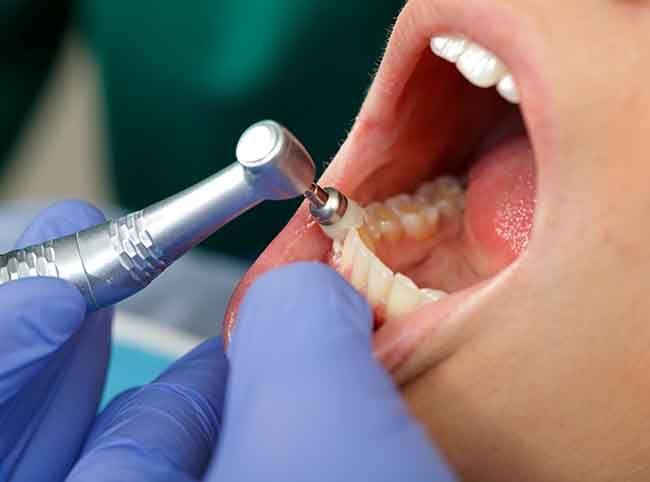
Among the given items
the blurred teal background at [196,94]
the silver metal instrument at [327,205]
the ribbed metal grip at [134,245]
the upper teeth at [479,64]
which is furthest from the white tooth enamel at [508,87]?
the blurred teal background at [196,94]

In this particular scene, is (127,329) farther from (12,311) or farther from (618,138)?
(618,138)

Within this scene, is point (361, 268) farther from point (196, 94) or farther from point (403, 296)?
point (196, 94)

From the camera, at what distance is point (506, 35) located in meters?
0.55

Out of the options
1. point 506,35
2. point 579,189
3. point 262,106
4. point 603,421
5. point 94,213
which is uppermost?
point 262,106

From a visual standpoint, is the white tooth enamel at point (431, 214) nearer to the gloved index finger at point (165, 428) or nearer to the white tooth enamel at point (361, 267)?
the white tooth enamel at point (361, 267)

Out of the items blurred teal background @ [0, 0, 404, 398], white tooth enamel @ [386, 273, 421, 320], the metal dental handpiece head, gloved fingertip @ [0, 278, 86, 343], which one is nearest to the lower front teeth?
white tooth enamel @ [386, 273, 421, 320]

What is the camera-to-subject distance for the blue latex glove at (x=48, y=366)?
629mm

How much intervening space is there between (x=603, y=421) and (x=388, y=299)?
0.18 meters

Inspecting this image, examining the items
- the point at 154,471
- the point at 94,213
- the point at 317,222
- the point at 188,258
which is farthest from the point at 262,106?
the point at 154,471

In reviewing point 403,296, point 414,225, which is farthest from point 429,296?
point 414,225

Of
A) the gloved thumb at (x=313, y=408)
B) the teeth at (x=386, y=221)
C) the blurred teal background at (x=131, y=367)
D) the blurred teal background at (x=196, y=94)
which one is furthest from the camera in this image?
the blurred teal background at (x=196, y=94)

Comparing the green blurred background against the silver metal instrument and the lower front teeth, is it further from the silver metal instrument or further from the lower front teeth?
the silver metal instrument

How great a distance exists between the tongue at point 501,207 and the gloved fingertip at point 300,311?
197 millimetres

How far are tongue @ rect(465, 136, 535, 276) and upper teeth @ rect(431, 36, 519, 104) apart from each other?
17 centimetres
